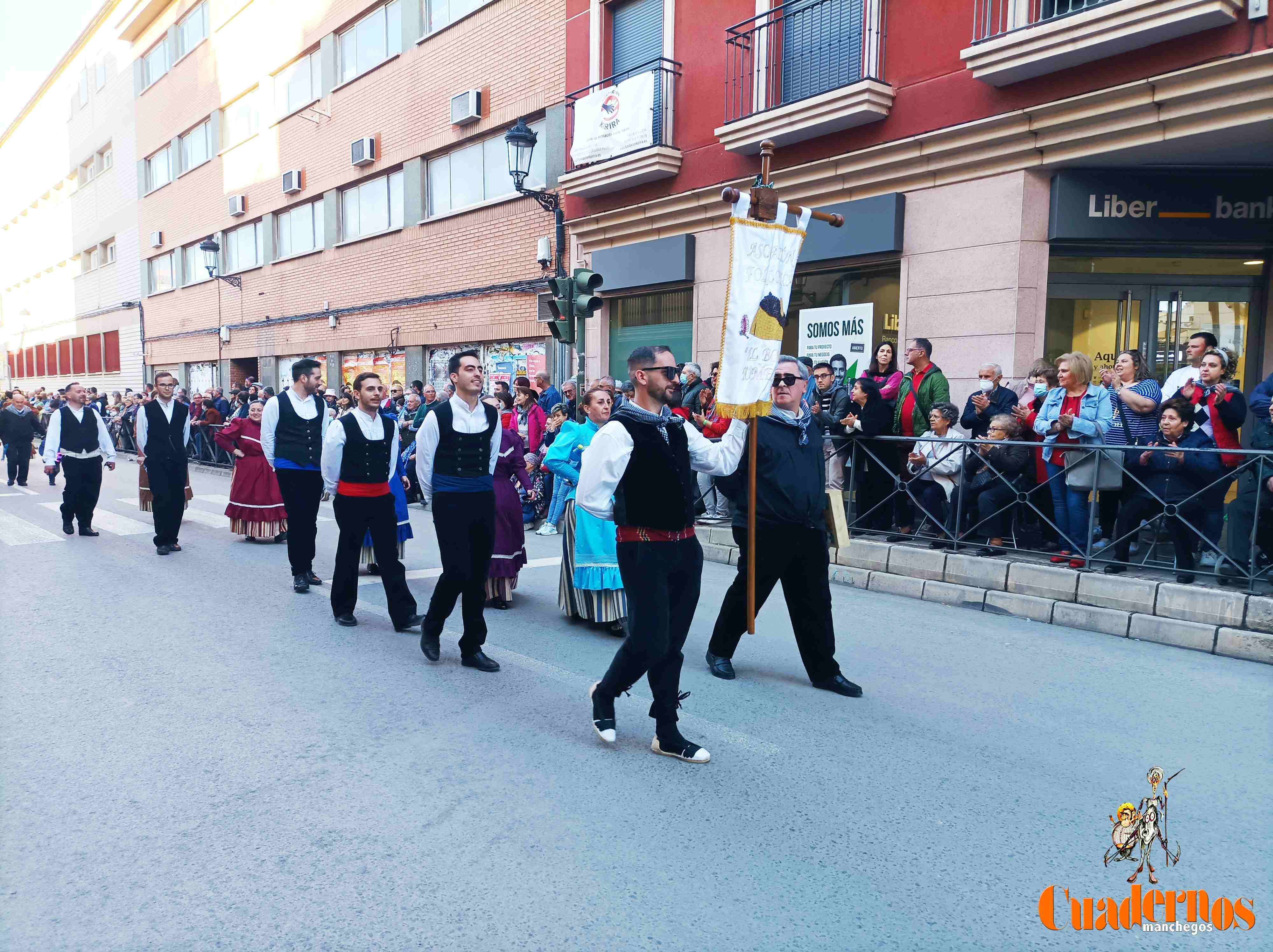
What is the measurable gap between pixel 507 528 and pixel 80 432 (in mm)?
6926

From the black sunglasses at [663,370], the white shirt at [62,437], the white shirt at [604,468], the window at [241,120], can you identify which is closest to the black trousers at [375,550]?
the white shirt at [604,468]

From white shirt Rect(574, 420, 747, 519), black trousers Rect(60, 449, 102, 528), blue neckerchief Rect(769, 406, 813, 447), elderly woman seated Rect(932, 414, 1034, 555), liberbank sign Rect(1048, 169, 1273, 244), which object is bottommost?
black trousers Rect(60, 449, 102, 528)

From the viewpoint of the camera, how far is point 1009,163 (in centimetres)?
944

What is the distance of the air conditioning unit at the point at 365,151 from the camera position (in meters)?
19.4

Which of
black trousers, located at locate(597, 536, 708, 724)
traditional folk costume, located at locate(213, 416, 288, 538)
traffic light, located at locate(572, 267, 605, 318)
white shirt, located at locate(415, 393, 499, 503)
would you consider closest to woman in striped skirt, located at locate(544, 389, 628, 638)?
white shirt, located at locate(415, 393, 499, 503)

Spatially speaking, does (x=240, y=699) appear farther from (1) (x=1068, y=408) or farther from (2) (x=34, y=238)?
(2) (x=34, y=238)

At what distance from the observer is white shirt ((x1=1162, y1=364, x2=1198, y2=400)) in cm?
773

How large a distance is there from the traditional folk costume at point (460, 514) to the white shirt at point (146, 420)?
18.3 ft

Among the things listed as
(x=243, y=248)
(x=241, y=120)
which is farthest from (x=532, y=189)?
(x=241, y=120)

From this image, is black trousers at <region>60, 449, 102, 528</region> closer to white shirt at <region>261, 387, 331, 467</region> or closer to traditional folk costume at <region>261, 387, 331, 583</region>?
white shirt at <region>261, 387, 331, 467</region>

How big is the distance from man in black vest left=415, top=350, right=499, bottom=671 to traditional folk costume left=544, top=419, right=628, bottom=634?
2.68 ft

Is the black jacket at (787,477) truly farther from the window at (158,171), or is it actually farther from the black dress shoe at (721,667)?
the window at (158,171)

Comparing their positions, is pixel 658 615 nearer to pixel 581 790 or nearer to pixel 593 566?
pixel 581 790

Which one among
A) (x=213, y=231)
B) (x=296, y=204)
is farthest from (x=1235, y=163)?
(x=213, y=231)
